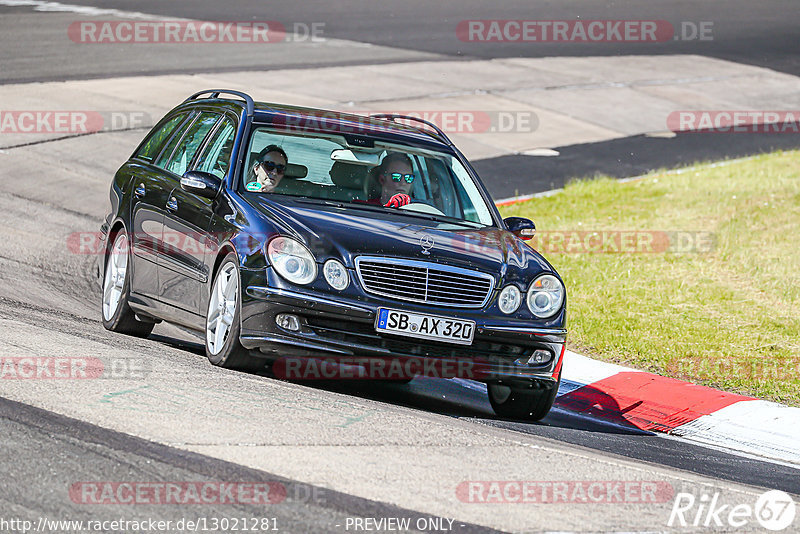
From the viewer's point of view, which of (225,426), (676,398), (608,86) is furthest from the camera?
(608,86)

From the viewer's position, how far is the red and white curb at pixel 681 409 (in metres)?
8.43

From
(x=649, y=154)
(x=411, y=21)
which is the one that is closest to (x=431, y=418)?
(x=649, y=154)

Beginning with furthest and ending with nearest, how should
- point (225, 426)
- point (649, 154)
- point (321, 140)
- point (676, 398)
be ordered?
1. point (649, 154)
2. point (676, 398)
3. point (321, 140)
4. point (225, 426)

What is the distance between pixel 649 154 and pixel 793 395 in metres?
12.9

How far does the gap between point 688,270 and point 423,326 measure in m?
6.61

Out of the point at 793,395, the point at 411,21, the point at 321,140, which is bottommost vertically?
the point at 793,395

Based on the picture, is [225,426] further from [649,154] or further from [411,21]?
[411,21]

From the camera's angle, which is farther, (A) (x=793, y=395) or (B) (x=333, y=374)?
(A) (x=793, y=395)

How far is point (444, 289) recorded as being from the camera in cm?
750

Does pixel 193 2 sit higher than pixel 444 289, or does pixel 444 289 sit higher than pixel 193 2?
pixel 193 2
